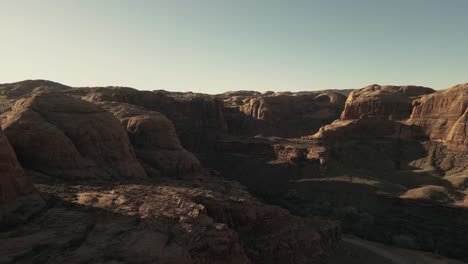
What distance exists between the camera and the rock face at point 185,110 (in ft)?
242

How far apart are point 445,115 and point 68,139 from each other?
53.9 m

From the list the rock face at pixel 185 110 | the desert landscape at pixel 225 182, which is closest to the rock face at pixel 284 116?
the desert landscape at pixel 225 182

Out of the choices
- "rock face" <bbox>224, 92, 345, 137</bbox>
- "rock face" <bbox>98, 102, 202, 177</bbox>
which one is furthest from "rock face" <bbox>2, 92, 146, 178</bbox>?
"rock face" <bbox>224, 92, 345, 137</bbox>

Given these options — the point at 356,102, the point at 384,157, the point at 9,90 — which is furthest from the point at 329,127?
the point at 9,90

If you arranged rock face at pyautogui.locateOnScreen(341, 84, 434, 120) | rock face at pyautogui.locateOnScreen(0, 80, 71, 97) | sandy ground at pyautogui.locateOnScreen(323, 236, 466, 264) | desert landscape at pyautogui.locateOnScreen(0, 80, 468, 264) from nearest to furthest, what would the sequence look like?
desert landscape at pyautogui.locateOnScreen(0, 80, 468, 264)
sandy ground at pyautogui.locateOnScreen(323, 236, 466, 264)
rock face at pyautogui.locateOnScreen(341, 84, 434, 120)
rock face at pyautogui.locateOnScreen(0, 80, 71, 97)

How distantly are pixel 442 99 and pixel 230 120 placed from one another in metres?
47.4

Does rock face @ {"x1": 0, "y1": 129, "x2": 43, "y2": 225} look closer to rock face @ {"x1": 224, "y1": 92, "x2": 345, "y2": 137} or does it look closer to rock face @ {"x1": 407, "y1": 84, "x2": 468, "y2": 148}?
rock face @ {"x1": 407, "y1": 84, "x2": 468, "y2": 148}

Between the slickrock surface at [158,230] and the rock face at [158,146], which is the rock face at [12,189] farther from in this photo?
Answer: the rock face at [158,146]

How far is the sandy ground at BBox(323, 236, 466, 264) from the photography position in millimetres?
32156

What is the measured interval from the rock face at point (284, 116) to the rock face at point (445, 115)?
27303mm

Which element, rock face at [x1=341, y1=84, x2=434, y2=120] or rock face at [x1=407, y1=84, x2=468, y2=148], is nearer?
rock face at [x1=407, y1=84, x2=468, y2=148]

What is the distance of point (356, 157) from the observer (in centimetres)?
6259

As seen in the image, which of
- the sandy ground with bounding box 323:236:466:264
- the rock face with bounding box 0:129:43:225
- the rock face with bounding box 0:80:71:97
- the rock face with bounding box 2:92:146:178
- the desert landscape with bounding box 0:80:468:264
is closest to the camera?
the rock face with bounding box 0:129:43:225

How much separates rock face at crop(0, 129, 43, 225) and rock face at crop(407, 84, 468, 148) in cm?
5601
